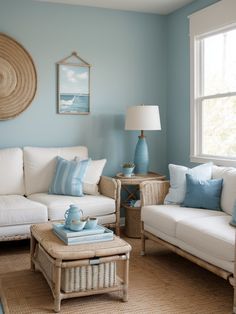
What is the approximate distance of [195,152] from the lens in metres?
4.72

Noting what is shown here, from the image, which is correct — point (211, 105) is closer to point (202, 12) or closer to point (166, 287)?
point (202, 12)

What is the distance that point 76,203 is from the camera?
4.09m

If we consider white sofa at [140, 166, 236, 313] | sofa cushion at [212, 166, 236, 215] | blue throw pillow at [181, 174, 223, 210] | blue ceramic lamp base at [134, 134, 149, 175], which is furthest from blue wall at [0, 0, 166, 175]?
sofa cushion at [212, 166, 236, 215]

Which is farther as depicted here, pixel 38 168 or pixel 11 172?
pixel 38 168

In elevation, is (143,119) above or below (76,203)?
above

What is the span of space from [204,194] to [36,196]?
1.67 m

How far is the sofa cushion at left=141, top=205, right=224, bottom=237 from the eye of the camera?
11.3ft

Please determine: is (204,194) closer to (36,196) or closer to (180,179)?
(180,179)

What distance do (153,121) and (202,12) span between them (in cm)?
122

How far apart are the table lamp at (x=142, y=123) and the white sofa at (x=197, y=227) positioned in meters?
0.72

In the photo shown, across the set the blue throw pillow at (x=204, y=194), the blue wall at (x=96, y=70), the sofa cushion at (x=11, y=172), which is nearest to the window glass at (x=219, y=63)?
the blue wall at (x=96, y=70)

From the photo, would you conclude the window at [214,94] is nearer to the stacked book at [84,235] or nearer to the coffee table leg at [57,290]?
the stacked book at [84,235]

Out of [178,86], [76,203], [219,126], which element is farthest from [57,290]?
[178,86]

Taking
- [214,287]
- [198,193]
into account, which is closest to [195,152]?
[198,193]
